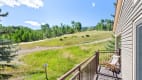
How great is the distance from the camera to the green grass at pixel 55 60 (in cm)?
3356

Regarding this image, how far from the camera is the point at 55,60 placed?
40.8 m

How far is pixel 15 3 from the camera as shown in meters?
88.8

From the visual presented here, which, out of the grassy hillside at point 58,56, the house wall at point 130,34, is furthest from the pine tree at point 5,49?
the house wall at point 130,34

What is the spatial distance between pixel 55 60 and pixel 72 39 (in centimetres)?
1177

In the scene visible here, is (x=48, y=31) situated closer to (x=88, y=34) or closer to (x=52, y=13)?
(x=88, y=34)

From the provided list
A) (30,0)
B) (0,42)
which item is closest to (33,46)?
(0,42)

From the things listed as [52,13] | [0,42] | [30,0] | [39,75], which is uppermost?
[30,0]

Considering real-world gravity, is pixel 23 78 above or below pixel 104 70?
below

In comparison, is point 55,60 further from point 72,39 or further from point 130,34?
point 130,34

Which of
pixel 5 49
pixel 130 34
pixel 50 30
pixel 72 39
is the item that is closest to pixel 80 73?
pixel 130 34

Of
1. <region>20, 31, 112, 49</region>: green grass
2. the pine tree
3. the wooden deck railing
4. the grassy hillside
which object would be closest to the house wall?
the wooden deck railing

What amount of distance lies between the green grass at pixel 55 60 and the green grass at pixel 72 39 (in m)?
3.35

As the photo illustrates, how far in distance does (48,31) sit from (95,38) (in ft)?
42.0

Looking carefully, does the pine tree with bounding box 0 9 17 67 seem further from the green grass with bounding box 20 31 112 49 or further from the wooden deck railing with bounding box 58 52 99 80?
the green grass with bounding box 20 31 112 49
